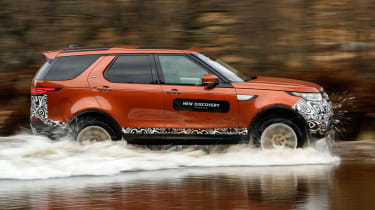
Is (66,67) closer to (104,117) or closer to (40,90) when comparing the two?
(40,90)

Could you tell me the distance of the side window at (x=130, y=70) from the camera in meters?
9.70

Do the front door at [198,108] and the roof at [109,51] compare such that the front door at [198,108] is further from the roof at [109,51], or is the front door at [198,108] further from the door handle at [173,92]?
the roof at [109,51]

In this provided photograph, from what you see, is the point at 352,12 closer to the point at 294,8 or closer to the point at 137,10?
the point at 294,8

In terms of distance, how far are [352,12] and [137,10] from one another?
4.68 m

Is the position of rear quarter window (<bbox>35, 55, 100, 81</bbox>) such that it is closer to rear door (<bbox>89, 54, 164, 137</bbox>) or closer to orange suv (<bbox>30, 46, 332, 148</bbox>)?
orange suv (<bbox>30, 46, 332, 148</bbox>)

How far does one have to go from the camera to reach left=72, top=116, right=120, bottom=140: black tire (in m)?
9.71

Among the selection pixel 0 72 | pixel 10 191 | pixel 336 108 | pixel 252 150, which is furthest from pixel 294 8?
pixel 10 191

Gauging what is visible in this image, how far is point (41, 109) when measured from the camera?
9898 mm

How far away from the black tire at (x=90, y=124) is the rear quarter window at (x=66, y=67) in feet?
2.33

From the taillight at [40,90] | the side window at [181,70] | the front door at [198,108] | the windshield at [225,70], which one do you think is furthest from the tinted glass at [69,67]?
the windshield at [225,70]

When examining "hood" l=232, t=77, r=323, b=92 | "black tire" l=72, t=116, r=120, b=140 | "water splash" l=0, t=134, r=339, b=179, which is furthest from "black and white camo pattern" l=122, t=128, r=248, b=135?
"hood" l=232, t=77, r=323, b=92

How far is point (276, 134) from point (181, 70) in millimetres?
1767

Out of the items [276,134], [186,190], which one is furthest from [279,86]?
[186,190]

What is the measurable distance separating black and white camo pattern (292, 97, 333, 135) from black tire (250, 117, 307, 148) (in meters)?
0.18
